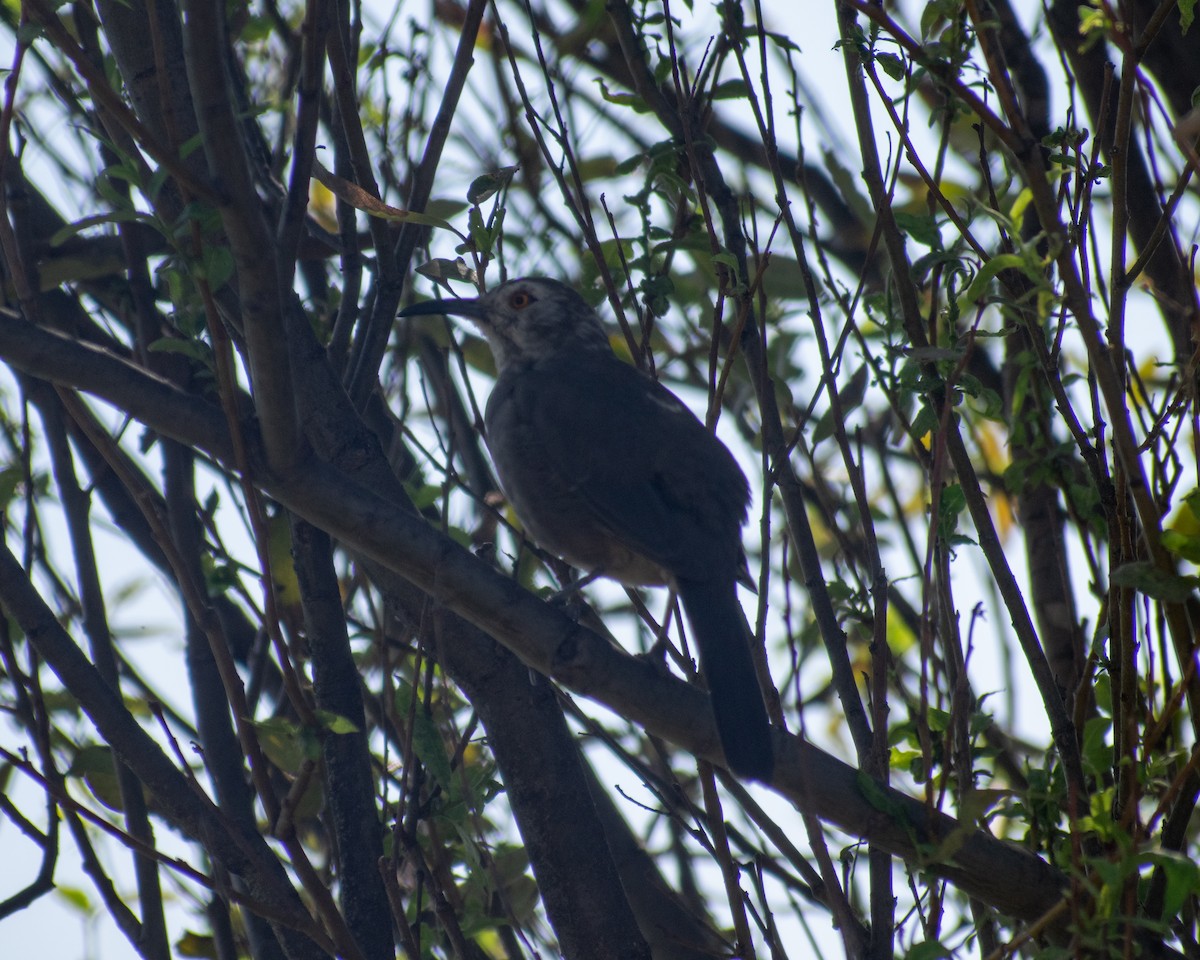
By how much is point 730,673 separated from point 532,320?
2.31 metres

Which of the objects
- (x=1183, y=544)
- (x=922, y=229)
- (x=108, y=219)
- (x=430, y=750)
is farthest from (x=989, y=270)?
(x=430, y=750)

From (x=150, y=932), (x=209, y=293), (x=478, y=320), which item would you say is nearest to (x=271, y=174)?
(x=478, y=320)

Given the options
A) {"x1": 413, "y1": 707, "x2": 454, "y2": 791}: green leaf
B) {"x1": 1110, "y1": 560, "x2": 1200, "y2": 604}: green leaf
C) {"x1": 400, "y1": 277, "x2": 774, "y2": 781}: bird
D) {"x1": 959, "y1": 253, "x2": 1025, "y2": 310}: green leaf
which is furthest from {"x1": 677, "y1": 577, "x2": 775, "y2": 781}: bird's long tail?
{"x1": 959, "y1": 253, "x2": 1025, "y2": 310}: green leaf

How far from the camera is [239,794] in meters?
4.13

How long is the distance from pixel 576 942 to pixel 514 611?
43.9 inches

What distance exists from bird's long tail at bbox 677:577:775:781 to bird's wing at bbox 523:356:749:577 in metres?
0.10

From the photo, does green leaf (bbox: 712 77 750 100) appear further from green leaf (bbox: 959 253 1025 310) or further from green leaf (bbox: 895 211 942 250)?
green leaf (bbox: 959 253 1025 310)

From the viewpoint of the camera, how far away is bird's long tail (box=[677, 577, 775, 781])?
10.9 ft

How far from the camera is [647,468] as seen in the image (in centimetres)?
486

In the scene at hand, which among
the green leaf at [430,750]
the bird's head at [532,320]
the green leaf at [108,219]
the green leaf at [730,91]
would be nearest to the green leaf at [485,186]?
the green leaf at [730,91]

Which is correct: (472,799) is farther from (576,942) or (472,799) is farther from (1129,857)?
(1129,857)

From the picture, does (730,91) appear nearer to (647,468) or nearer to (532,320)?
(647,468)

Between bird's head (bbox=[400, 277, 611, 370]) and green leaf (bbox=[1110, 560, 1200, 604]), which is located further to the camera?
bird's head (bbox=[400, 277, 611, 370])

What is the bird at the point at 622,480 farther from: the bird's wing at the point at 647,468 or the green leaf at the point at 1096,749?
the green leaf at the point at 1096,749
